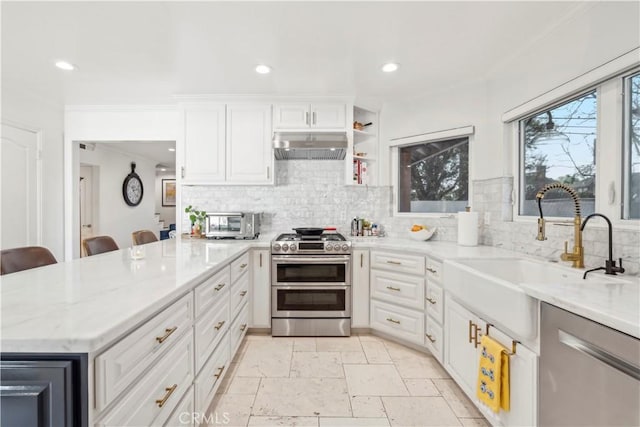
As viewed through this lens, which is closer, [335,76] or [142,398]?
[142,398]

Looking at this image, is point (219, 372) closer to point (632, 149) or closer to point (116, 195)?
point (632, 149)

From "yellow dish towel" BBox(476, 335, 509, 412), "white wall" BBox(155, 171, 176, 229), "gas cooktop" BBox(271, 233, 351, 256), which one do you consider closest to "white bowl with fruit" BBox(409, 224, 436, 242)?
"gas cooktop" BBox(271, 233, 351, 256)

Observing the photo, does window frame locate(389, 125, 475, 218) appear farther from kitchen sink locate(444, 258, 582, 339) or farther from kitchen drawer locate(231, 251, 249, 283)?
kitchen drawer locate(231, 251, 249, 283)

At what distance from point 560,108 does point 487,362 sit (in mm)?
1826

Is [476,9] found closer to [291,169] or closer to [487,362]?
[487,362]

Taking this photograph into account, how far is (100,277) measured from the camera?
1359 millimetres

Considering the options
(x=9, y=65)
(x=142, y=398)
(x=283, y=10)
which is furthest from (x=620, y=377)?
(x=9, y=65)

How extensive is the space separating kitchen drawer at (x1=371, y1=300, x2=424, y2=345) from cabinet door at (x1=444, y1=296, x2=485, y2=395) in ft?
1.32

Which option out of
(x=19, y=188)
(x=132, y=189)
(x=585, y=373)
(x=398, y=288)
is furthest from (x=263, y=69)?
(x=132, y=189)

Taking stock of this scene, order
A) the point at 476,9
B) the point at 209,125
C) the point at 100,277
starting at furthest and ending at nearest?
the point at 209,125 < the point at 476,9 < the point at 100,277

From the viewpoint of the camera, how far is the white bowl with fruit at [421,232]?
2.95 m

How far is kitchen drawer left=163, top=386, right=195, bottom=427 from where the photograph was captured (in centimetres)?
124

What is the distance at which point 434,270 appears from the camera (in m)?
2.36

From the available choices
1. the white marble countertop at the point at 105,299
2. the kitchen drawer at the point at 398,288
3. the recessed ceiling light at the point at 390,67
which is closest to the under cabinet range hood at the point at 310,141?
the recessed ceiling light at the point at 390,67
